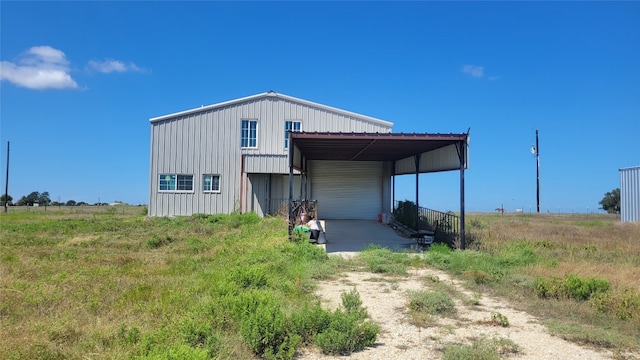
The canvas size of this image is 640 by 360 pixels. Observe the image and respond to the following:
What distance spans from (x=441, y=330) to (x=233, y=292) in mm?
3087

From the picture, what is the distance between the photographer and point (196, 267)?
9672mm

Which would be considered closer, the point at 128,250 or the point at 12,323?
the point at 12,323

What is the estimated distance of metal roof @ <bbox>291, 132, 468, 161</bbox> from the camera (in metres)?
12.2

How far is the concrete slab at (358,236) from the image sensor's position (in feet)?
45.6

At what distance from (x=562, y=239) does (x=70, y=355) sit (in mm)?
16205

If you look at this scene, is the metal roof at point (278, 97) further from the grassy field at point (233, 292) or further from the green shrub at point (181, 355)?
the green shrub at point (181, 355)

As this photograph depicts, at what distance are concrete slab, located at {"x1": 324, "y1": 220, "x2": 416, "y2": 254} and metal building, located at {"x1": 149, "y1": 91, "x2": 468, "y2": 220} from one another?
1963mm

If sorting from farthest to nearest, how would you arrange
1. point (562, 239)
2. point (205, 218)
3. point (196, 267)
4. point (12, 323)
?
point (205, 218)
point (562, 239)
point (196, 267)
point (12, 323)

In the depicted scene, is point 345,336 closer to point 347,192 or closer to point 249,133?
point 347,192

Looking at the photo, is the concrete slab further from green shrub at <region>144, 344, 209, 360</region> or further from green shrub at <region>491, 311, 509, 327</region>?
green shrub at <region>144, 344, 209, 360</region>

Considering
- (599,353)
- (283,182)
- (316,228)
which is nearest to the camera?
(599,353)

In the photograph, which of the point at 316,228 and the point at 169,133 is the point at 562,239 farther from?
→ the point at 169,133

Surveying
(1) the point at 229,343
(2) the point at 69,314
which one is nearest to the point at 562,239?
(1) the point at 229,343

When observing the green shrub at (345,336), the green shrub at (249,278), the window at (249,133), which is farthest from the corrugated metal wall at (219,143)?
the green shrub at (345,336)
